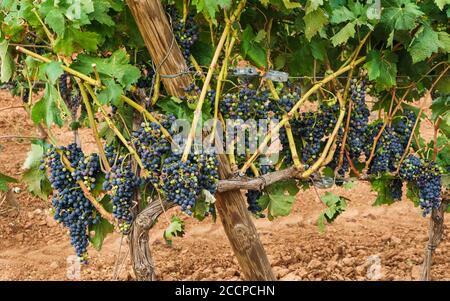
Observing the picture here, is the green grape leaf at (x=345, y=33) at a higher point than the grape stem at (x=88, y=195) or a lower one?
higher

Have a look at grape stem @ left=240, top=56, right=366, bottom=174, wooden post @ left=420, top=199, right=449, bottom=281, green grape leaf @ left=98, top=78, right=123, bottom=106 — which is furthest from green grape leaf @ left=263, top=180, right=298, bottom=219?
wooden post @ left=420, top=199, right=449, bottom=281

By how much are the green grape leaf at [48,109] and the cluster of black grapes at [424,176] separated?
1941 millimetres

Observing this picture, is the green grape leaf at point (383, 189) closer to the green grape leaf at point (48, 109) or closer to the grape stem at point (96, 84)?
the grape stem at point (96, 84)

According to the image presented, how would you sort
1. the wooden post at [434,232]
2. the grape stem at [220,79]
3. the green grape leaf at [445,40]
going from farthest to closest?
the wooden post at [434,232] → the green grape leaf at [445,40] → the grape stem at [220,79]

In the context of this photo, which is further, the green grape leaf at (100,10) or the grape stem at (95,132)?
the grape stem at (95,132)

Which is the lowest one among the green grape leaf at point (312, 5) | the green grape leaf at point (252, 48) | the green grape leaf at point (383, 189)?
the green grape leaf at point (383, 189)

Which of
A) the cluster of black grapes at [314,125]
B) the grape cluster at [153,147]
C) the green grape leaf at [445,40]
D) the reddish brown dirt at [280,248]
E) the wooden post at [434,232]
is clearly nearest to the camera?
the grape cluster at [153,147]

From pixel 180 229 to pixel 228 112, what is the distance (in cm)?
69

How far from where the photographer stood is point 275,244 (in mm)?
6223

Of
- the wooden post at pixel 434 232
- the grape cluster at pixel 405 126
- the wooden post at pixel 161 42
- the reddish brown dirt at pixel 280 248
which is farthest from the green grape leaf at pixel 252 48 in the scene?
the reddish brown dirt at pixel 280 248

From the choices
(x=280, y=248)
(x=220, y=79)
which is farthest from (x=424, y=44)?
(x=280, y=248)

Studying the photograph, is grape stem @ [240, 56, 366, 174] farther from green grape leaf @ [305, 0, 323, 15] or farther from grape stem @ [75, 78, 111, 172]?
grape stem @ [75, 78, 111, 172]

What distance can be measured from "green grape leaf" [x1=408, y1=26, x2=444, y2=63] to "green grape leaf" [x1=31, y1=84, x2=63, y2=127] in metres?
1.70

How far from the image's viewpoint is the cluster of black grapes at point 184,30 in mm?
3227
